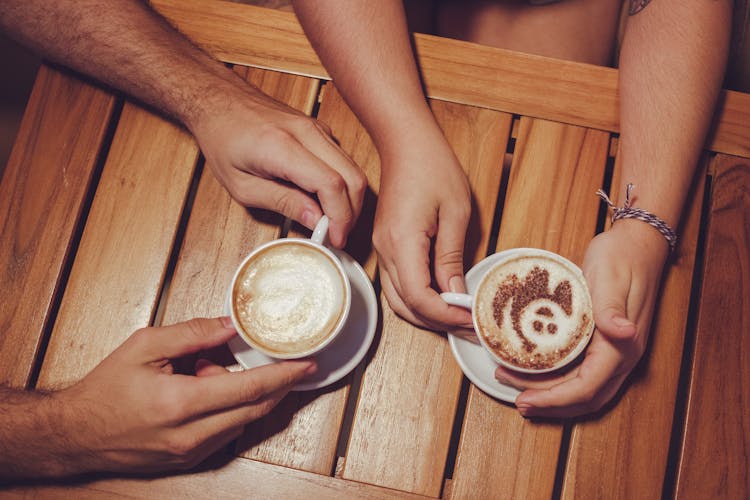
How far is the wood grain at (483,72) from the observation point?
1115 millimetres

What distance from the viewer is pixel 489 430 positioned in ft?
3.28

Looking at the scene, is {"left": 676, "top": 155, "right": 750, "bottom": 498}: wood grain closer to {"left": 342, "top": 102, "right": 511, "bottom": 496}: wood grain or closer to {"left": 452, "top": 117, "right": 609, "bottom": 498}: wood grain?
{"left": 452, "top": 117, "right": 609, "bottom": 498}: wood grain

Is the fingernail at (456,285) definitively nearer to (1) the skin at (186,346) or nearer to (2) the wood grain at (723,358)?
(1) the skin at (186,346)

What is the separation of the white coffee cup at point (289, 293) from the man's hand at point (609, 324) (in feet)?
1.26

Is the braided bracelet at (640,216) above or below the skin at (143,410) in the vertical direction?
above

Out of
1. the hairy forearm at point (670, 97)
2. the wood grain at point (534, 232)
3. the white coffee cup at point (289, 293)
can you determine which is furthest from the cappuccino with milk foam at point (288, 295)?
the hairy forearm at point (670, 97)

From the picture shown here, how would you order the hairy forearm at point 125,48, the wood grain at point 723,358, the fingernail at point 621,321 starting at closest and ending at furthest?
the fingernail at point 621,321
the wood grain at point 723,358
the hairy forearm at point 125,48

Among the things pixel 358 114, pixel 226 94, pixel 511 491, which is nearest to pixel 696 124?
pixel 358 114

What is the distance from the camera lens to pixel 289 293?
949 millimetres

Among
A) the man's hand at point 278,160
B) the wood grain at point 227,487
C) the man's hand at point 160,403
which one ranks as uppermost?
the man's hand at point 278,160

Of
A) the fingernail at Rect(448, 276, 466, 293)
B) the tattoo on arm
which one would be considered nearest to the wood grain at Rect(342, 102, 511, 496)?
the fingernail at Rect(448, 276, 466, 293)

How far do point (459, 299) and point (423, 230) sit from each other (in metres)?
0.16

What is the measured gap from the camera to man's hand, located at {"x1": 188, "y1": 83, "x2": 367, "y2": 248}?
37.8 inches

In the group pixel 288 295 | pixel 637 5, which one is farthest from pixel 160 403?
pixel 637 5
